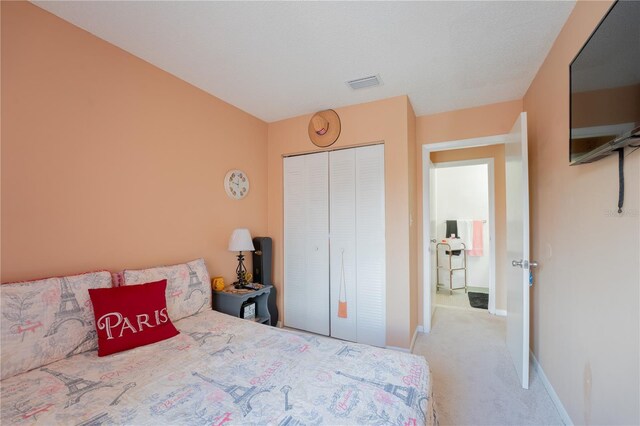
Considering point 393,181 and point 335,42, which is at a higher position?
point 335,42

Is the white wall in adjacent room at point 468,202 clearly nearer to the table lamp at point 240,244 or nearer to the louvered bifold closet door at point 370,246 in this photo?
the louvered bifold closet door at point 370,246

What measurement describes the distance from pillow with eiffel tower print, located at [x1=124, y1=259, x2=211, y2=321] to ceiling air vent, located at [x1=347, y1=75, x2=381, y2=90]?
2169 mm

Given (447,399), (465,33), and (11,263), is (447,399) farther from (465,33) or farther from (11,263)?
(11,263)

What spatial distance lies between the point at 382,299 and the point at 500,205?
2.22 meters

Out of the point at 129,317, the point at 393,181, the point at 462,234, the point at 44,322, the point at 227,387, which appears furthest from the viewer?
the point at 462,234

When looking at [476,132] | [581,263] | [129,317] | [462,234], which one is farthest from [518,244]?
[462,234]

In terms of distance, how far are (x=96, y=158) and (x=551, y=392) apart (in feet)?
12.0

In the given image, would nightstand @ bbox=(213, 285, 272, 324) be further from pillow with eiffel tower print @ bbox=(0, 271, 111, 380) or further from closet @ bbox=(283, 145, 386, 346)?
pillow with eiffel tower print @ bbox=(0, 271, 111, 380)

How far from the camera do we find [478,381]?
2.12 m

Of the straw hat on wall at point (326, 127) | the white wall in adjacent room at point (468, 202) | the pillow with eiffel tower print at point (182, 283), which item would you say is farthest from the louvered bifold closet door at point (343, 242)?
the white wall in adjacent room at point (468, 202)

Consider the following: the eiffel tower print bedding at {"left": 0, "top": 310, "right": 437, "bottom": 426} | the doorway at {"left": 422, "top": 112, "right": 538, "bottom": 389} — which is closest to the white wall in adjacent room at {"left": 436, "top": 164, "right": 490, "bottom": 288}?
the doorway at {"left": 422, "top": 112, "right": 538, "bottom": 389}

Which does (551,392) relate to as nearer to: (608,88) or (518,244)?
(518,244)

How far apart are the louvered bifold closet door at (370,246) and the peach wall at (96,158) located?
4.90ft

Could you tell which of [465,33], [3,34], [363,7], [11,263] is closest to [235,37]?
[363,7]
